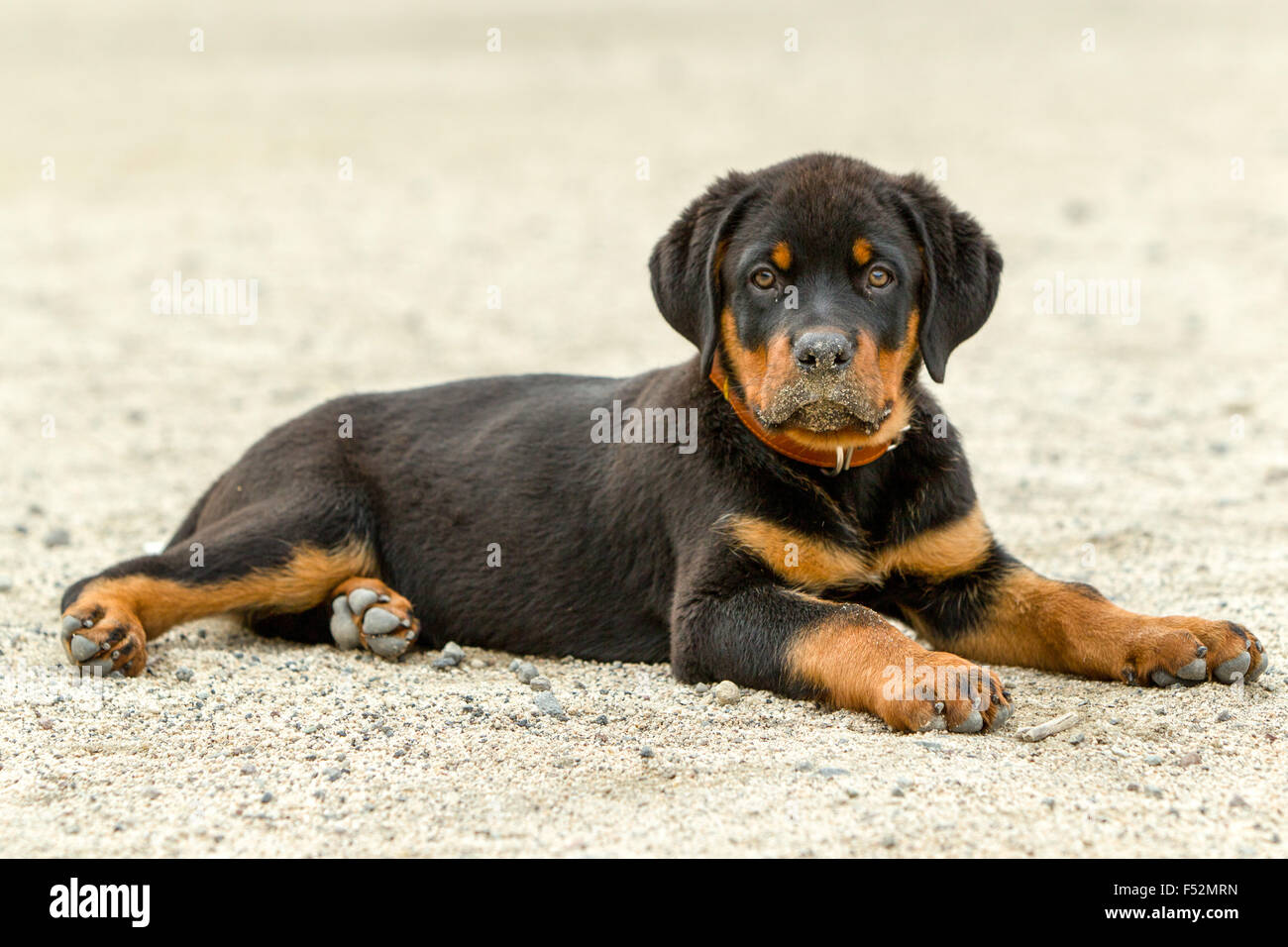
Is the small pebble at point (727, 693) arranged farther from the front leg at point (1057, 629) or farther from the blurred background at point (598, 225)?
the blurred background at point (598, 225)

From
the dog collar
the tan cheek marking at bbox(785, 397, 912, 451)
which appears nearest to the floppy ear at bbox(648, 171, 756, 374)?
the dog collar

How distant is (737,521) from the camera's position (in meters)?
5.12

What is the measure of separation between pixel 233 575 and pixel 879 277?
9.07 feet

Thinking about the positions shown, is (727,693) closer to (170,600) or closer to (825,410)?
(825,410)

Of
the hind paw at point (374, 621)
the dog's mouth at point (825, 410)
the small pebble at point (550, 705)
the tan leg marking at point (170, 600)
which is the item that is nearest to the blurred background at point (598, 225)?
the tan leg marking at point (170, 600)

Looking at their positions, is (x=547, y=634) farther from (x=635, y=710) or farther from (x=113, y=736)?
(x=113, y=736)

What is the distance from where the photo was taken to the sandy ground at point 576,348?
396cm

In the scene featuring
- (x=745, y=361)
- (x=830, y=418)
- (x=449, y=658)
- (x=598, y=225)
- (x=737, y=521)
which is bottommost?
(x=449, y=658)

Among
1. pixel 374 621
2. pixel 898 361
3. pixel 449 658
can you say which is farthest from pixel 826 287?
pixel 374 621

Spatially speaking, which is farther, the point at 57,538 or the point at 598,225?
the point at 598,225

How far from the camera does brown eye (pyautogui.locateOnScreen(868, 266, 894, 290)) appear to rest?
16.6 feet

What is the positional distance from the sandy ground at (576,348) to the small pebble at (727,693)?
0.08 m
